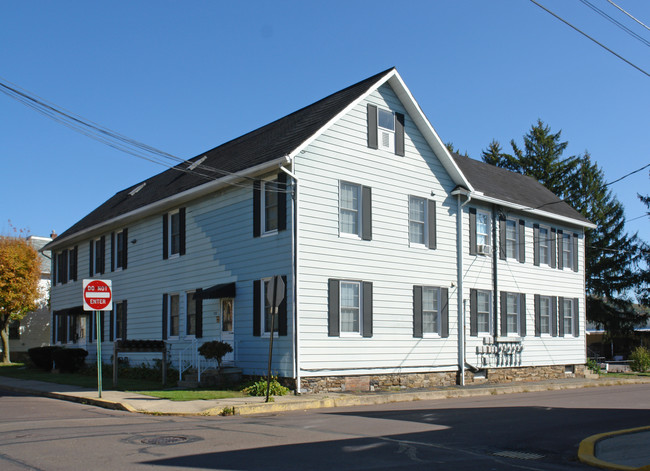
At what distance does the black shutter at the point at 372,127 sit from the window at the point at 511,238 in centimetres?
773

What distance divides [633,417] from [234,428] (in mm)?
8255

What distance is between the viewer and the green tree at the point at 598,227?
48812 mm

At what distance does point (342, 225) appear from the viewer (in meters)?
19.4

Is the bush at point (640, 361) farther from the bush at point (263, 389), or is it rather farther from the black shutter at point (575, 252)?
the bush at point (263, 389)

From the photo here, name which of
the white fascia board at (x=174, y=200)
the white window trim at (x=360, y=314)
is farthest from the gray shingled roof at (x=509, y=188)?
the white fascia board at (x=174, y=200)

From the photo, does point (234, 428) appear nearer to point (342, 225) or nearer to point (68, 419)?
point (68, 419)

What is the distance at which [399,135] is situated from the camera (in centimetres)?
2136

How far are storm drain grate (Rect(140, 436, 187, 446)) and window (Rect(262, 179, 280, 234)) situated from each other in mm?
9165

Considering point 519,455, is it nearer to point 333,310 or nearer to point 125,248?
point 333,310

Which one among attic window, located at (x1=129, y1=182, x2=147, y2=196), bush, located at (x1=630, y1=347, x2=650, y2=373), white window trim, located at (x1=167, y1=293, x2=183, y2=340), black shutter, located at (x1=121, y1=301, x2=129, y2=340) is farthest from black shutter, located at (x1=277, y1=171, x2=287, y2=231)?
bush, located at (x1=630, y1=347, x2=650, y2=373)

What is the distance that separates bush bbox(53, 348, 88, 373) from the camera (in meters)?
26.8

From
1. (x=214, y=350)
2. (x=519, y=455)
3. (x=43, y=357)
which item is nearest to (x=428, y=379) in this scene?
(x=214, y=350)

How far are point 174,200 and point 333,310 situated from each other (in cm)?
732

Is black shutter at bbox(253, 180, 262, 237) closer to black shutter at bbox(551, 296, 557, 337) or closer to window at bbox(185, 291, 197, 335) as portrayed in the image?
window at bbox(185, 291, 197, 335)
